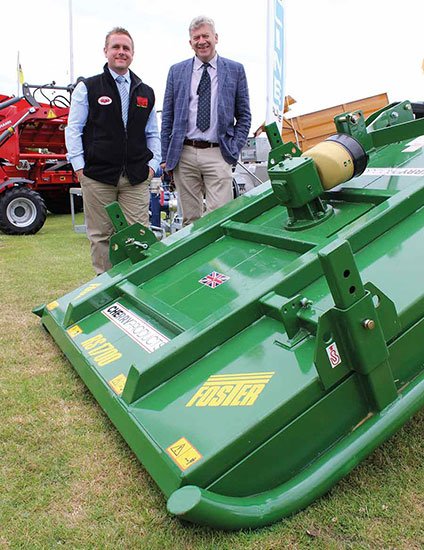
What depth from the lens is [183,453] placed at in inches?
67.6

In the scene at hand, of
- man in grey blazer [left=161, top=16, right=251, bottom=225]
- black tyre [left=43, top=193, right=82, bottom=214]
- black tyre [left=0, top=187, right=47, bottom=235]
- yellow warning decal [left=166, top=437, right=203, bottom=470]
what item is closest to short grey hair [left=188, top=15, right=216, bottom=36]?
man in grey blazer [left=161, top=16, right=251, bottom=225]

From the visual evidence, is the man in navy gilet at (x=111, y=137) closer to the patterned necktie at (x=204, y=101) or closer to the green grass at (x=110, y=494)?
the patterned necktie at (x=204, y=101)

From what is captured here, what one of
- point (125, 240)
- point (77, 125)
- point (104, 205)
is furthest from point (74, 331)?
point (77, 125)

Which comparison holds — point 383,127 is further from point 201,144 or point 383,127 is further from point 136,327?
point 136,327

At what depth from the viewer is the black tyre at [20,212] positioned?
8.28m

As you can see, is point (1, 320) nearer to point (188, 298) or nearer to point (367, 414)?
point (188, 298)

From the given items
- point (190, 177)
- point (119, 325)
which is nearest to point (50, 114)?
point (190, 177)

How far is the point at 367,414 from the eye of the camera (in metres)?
1.85

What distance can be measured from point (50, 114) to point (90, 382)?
8655 mm

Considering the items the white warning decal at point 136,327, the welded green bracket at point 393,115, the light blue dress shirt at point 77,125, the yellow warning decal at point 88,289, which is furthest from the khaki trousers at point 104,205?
the welded green bracket at point 393,115

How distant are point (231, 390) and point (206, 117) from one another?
8.51 ft

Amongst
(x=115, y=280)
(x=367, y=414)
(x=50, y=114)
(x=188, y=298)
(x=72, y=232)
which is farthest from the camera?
(x=50, y=114)

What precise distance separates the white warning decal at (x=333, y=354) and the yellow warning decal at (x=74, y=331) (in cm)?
148

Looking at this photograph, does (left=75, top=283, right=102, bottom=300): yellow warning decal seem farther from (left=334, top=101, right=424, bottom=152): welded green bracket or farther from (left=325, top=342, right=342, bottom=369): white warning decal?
(left=325, top=342, right=342, bottom=369): white warning decal
